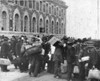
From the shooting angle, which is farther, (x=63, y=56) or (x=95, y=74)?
(x=63, y=56)

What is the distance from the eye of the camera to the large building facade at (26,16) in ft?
72.0

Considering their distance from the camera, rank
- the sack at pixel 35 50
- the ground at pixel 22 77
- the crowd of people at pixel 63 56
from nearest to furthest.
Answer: the crowd of people at pixel 63 56 → the ground at pixel 22 77 → the sack at pixel 35 50

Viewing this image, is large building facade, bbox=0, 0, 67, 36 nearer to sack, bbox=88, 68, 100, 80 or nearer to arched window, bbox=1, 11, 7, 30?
arched window, bbox=1, 11, 7, 30

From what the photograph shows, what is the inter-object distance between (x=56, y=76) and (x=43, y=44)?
59.3 inches

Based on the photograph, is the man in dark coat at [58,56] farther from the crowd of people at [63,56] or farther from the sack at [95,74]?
the sack at [95,74]

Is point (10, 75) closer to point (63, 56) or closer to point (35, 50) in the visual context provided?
point (35, 50)

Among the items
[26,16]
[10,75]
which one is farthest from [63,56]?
[26,16]

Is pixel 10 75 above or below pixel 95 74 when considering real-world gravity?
below

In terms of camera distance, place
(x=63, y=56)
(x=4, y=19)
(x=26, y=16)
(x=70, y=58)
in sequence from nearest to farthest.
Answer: (x=70, y=58) → (x=63, y=56) → (x=4, y=19) → (x=26, y=16)

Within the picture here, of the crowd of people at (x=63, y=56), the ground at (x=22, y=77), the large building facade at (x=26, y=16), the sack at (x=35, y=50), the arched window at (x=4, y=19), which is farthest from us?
the large building facade at (x=26, y=16)

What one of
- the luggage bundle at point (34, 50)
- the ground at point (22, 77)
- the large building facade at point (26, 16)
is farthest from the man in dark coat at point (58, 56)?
the large building facade at point (26, 16)

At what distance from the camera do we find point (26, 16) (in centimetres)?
2608

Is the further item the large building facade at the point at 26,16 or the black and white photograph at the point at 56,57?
the large building facade at the point at 26,16

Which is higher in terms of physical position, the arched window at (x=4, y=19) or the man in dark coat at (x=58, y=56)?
the arched window at (x=4, y=19)
